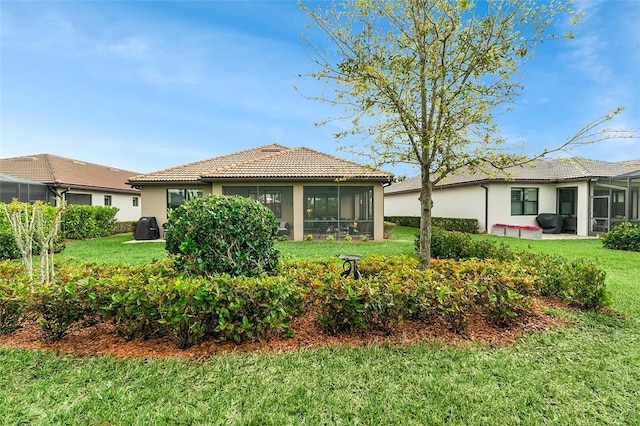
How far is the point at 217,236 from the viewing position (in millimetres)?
4164

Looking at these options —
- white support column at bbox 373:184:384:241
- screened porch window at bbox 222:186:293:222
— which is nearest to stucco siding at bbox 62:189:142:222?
screened porch window at bbox 222:186:293:222

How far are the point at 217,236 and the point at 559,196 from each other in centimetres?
2109

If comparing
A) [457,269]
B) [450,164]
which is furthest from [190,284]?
[450,164]

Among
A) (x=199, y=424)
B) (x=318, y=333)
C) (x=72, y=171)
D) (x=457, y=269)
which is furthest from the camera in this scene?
(x=72, y=171)

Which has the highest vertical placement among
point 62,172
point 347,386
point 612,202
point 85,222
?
point 62,172

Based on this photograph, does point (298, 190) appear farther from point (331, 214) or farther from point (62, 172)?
point (62, 172)

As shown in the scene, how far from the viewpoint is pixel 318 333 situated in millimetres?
3758

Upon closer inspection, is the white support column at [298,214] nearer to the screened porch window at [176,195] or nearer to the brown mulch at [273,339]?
the screened porch window at [176,195]

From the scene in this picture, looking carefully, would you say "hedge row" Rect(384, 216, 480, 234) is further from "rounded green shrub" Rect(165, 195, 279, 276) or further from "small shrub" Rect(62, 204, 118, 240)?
"small shrub" Rect(62, 204, 118, 240)

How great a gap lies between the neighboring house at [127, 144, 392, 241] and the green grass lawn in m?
11.0

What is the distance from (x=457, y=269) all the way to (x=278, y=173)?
1047cm

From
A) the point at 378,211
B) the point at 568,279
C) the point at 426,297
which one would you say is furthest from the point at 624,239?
the point at 426,297

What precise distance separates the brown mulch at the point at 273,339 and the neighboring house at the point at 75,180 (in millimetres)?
16895

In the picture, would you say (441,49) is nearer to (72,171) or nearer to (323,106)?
(323,106)
